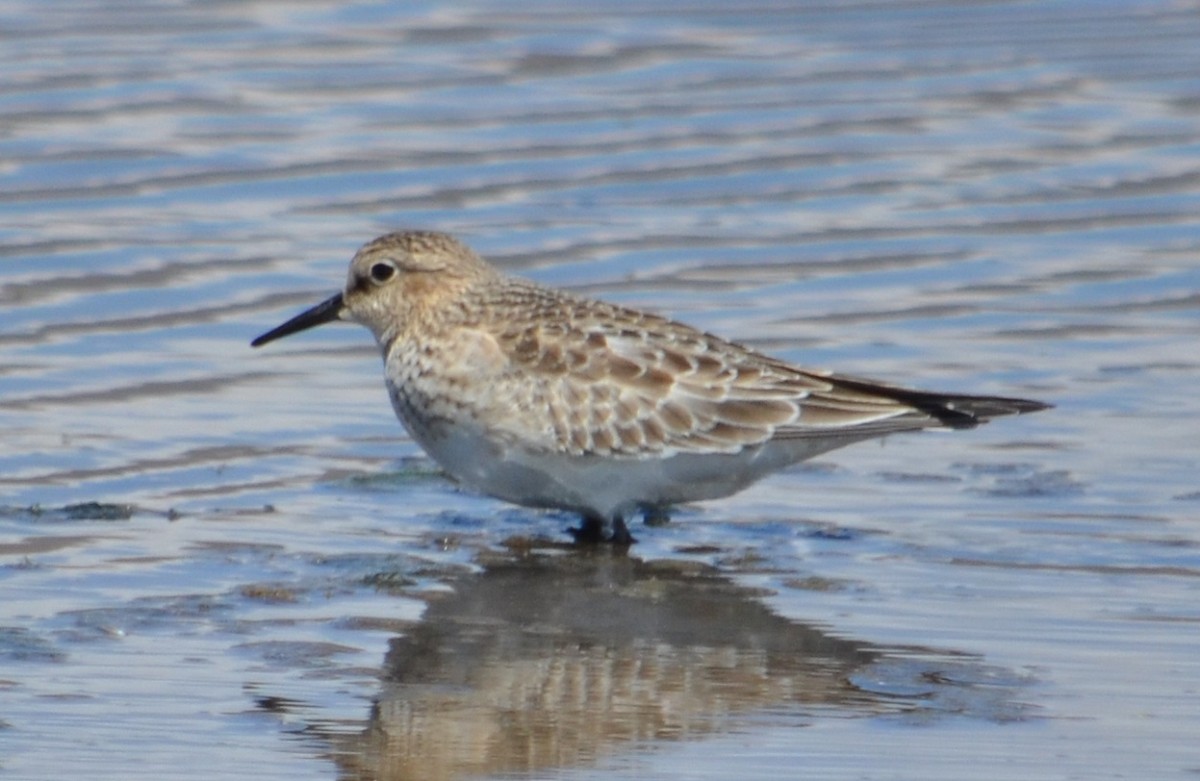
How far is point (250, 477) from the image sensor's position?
10.4 m

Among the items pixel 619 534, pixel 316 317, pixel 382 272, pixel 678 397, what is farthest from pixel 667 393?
pixel 316 317

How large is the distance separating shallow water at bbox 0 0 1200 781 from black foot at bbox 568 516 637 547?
12cm

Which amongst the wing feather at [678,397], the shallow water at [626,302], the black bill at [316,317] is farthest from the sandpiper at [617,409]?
the black bill at [316,317]

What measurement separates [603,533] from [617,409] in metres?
0.50

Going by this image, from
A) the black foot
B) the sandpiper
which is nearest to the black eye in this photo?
the sandpiper

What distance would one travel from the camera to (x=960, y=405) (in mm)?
9477

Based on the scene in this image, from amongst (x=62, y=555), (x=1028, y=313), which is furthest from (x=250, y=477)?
(x=1028, y=313)

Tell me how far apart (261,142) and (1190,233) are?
583 centimetres

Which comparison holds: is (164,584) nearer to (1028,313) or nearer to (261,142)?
(1028,313)

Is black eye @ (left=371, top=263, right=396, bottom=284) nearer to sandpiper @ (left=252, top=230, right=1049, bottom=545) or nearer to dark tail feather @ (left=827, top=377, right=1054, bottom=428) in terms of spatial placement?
sandpiper @ (left=252, top=230, right=1049, bottom=545)

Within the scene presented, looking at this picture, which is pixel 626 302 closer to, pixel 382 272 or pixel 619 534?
pixel 382 272

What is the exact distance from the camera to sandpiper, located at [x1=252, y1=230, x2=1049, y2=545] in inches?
379

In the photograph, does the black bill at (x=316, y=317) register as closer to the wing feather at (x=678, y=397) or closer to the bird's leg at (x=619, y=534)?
the wing feather at (x=678, y=397)

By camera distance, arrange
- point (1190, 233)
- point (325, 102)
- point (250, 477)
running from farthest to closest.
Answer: point (325, 102), point (1190, 233), point (250, 477)
